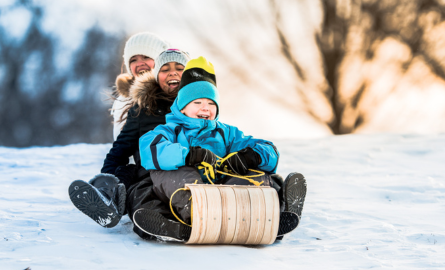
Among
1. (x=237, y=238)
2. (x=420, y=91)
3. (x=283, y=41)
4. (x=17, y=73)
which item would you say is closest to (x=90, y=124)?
(x=17, y=73)

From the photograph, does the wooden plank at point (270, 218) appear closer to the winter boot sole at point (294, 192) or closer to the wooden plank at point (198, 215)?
the winter boot sole at point (294, 192)

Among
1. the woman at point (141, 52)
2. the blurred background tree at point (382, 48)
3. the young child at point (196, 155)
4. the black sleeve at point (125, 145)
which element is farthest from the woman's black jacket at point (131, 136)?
the blurred background tree at point (382, 48)

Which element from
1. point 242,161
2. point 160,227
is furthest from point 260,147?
point 160,227

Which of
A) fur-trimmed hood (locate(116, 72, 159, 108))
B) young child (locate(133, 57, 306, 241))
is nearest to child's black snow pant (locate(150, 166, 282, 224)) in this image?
young child (locate(133, 57, 306, 241))

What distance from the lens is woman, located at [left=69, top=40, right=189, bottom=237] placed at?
2.27m

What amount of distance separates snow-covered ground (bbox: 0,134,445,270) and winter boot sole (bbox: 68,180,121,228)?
3.8 inches

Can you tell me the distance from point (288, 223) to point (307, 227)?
1.42 ft

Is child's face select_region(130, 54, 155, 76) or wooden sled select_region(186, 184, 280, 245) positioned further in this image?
child's face select_region(130, 54, 155, 76)

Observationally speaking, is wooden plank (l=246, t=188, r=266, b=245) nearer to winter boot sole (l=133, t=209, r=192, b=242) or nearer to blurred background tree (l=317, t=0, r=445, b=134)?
winter boot sole (l=133, t=209, r=192, b=242)

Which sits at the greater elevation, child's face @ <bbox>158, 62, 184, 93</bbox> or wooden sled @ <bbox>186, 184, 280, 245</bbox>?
child's face @ <bbox>158, 62, 184, 93</bbox>

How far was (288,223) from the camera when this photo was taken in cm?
236

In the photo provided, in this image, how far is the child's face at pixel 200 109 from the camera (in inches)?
102

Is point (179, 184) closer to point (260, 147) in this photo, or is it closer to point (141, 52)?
point (260, 147)

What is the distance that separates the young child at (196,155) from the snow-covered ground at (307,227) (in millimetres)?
139
